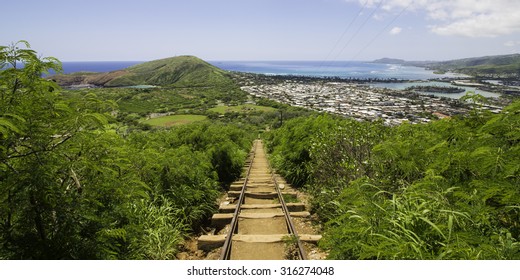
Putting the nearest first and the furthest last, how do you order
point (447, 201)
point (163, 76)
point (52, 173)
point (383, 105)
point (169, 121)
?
point (52, 173), point (447, 201), point (169, 121), point (383, 105), point (163, 76)

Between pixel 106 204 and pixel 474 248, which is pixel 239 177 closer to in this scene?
pixel 106 204

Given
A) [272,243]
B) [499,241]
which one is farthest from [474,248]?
[272,243]

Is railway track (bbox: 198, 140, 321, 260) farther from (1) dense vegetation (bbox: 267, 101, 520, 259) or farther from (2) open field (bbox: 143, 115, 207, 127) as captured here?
(2) open field (bbox: 143, 115, 207, 127)

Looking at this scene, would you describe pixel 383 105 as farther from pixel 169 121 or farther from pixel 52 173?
pixel 52 173

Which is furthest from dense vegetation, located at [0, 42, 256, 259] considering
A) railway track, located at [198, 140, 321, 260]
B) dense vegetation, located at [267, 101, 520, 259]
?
dense vegetation, located at [267, 101, 520, 259]

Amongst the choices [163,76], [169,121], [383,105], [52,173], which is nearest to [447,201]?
[52,173]

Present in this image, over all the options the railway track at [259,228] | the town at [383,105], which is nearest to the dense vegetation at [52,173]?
the railway track at [259,228]
